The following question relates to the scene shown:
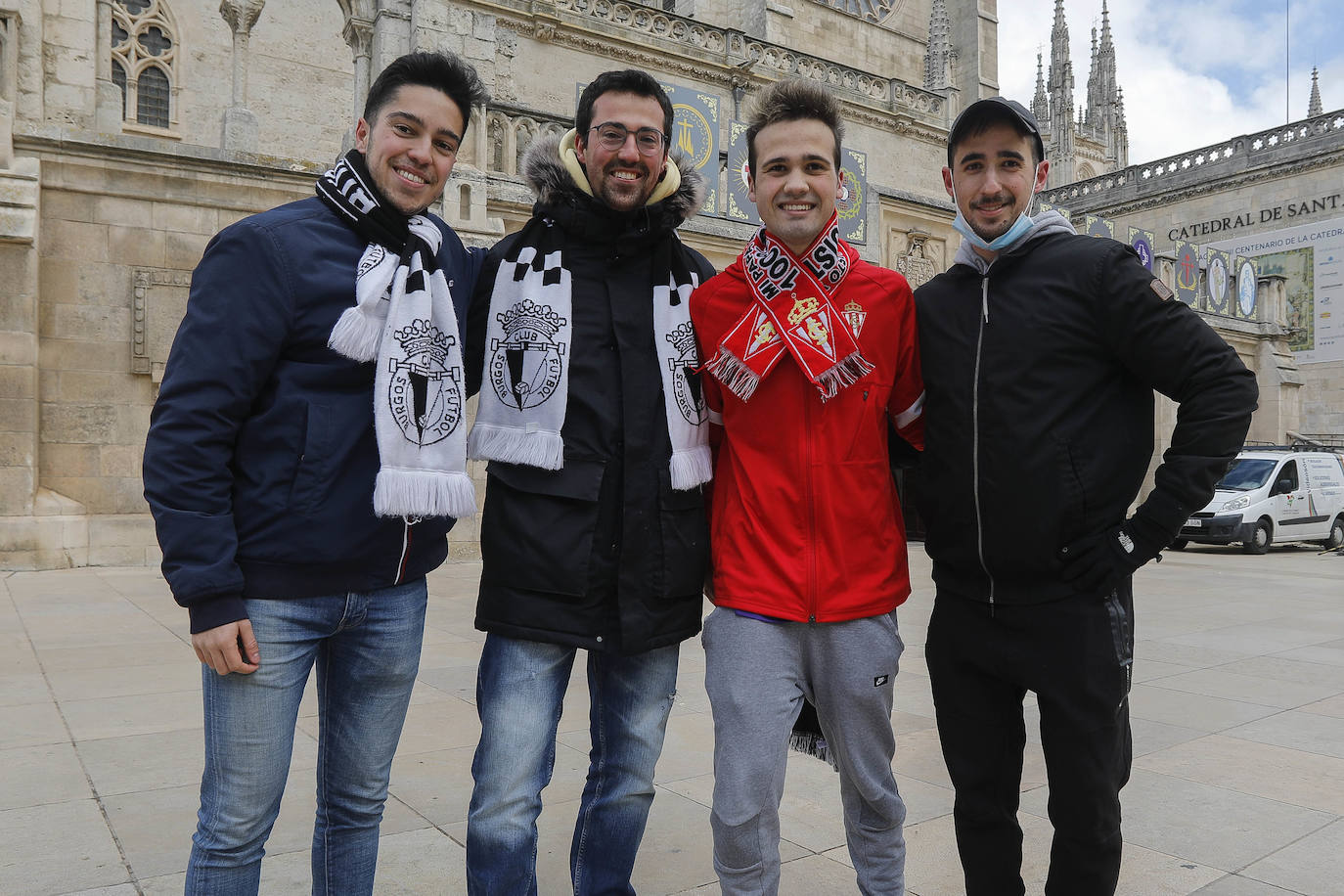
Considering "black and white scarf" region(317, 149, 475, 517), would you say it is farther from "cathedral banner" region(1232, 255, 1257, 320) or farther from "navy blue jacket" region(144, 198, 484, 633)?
"cathedral banner" region(1232, 255, 1257, 320)

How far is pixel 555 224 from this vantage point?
2.72 meters

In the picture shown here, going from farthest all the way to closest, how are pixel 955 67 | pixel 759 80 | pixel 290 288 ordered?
pixel 955 67, pixel 759 80, pixel 290 288

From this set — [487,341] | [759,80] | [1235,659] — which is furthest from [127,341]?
[759,80]

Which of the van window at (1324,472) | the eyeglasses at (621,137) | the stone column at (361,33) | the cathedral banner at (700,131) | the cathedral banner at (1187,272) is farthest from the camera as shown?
the cathedral banner at (1187,272)

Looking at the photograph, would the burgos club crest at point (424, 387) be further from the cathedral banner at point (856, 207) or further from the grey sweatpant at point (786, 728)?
the cathedral banner at point (856, 207)

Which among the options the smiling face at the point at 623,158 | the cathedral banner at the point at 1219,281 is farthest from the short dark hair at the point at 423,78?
the cathedral banner at the point at 1219,281

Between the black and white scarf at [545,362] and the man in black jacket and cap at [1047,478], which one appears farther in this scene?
the black and white scarf at [545,362]

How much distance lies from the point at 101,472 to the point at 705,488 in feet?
33.3

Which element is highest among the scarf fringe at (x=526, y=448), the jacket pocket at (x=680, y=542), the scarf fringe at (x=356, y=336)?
the scarf fringe at (x=356, y=336)

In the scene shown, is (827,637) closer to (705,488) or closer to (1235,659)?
(705,488)

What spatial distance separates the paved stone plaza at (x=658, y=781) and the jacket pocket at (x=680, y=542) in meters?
1.17

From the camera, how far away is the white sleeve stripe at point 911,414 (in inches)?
106

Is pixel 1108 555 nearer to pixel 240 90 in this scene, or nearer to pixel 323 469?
pixel 323 469

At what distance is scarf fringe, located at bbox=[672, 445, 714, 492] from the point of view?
2590mm
